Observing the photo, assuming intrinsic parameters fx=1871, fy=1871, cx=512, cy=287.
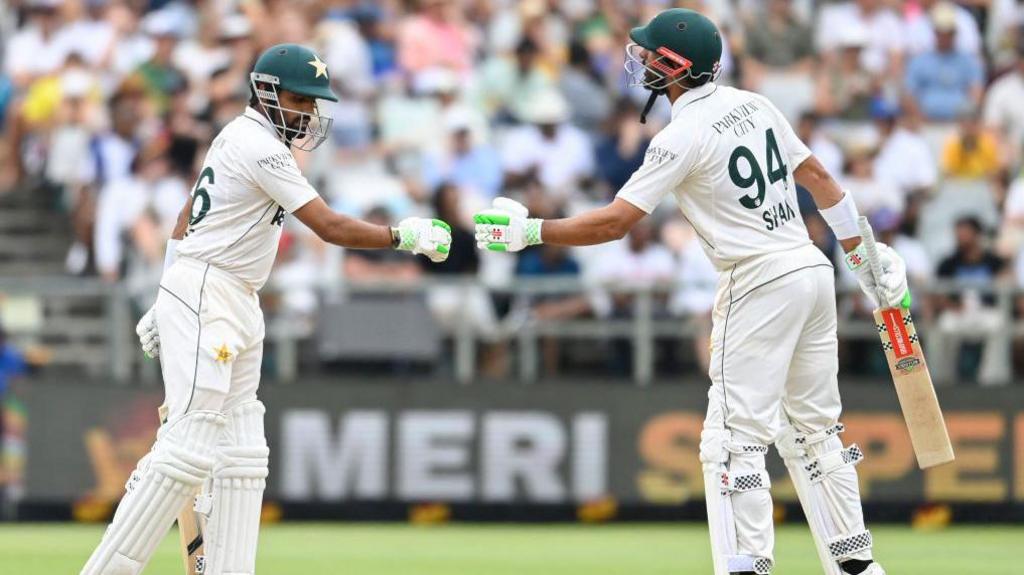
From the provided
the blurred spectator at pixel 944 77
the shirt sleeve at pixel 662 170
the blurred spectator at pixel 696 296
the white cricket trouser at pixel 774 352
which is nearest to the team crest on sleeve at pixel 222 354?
the shirt sleeve at pixel 662 170

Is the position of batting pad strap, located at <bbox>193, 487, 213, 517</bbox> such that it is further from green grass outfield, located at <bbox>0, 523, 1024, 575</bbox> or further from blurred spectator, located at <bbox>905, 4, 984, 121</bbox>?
blurred spectator, located at <bbox>905, 4, 984, 121</bbox>

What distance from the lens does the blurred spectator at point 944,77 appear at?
57.6ft

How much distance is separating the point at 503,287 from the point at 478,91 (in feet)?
12.0

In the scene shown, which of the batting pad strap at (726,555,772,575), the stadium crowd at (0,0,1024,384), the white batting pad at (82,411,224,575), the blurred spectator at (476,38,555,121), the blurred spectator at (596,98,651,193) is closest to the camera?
the white batting pad at (82,411,224,575)

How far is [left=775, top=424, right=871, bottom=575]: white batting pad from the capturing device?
28.2ft

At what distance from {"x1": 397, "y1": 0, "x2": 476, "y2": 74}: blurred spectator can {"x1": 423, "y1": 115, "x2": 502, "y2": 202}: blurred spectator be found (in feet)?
4.32

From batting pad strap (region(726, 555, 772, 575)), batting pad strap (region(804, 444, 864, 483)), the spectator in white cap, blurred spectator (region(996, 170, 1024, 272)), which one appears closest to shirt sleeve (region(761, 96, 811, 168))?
batting pad strap (region(804, 444, 864, 483))

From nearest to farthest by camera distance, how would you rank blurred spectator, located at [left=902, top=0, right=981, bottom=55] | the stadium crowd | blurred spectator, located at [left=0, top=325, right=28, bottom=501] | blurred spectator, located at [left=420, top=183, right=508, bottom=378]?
blurred spectator, located at [left=420, top=183, right=508, bottom=378] → blurred spectator, located at [left=0, top=325, right=28, bottom=501] → the stadium crowd → blurred spectator, located at [left=902, top=0, right=981, bottom=55]

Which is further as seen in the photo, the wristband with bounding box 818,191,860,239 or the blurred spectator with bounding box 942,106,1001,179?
the blurred spectator with bounding box 942,106,1001,179

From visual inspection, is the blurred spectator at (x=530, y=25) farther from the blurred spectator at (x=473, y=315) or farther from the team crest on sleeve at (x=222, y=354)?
the team crest on sleeve at (x=222, y=354)

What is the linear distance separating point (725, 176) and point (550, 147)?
8190mm

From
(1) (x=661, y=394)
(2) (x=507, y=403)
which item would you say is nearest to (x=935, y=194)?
(1) (x=661, y=394)

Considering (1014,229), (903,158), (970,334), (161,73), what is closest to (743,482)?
(970,334)

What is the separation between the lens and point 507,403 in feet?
47.4
